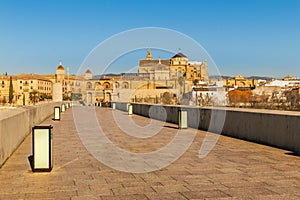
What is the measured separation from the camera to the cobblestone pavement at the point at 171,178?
5773 mm

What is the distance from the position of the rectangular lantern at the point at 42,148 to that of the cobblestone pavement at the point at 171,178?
204mm

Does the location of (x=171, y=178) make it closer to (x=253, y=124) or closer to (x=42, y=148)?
(x=42, y=148)

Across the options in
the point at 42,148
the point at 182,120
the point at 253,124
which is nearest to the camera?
the point at 42,148

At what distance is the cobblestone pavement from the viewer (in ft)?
18.9

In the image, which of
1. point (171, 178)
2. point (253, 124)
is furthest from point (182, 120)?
point (171, 178)

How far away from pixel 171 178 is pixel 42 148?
101 inches

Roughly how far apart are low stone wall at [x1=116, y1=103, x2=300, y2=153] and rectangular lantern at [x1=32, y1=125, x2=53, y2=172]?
6.05m

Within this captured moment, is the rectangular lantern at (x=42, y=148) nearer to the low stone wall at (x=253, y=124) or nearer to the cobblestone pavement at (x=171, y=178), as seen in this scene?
the cobblestone pavement at (x=171, y=178)

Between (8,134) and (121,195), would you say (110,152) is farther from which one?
(121,195)

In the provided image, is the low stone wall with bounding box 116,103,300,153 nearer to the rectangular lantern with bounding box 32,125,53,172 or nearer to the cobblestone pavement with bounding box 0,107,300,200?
the cobblestone pavement with bounding box 0,107,300,200

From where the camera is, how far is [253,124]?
12.1 m

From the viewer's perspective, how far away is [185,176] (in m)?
7.09

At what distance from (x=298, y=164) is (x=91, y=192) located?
4.72m

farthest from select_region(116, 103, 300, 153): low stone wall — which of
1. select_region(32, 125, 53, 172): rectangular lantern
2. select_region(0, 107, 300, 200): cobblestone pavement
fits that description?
select_region(32, 125, 53, 172): rectangular lantern
